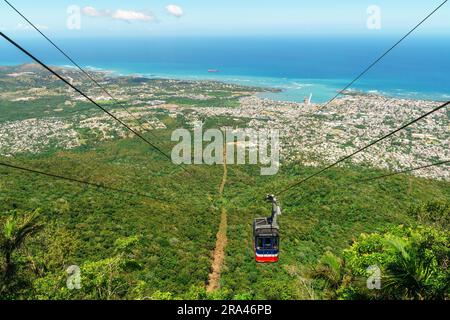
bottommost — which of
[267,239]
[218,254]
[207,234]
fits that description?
[218,254]

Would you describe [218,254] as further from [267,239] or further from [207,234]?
[267,239]

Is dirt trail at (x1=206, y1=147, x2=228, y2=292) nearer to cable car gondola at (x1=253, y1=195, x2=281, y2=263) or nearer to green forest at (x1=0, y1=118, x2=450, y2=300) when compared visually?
green forest at (x1=0, y1=118, x2=450, y2=300)

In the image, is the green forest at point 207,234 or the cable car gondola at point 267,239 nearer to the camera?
the green forest at point 207,234

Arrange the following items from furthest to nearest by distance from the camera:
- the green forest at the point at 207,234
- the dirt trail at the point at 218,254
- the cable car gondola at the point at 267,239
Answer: the dirt trail at the point at 218,254 → the cable car gondola at the point at 267,239 → the green forest at the point at 207,234

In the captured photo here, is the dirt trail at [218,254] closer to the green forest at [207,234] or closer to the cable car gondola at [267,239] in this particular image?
the green forest at [207,234]

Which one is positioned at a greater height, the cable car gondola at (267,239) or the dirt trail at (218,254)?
the cable car gondola at (267,239)

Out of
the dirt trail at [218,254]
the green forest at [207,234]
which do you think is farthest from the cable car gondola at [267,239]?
the dirt trail at [218,254]

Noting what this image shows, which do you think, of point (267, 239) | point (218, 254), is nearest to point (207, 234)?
point (218, 254)
